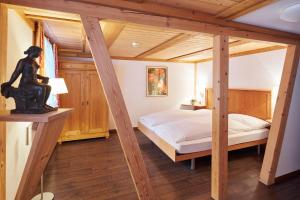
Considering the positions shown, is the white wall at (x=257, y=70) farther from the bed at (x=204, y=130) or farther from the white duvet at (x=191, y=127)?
the white duvet at (x=191, y=127)

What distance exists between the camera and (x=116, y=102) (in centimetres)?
152

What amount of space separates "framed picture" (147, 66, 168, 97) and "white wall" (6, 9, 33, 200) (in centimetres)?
386

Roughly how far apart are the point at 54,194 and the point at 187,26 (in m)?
2.61

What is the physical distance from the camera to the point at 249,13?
1.79 metres

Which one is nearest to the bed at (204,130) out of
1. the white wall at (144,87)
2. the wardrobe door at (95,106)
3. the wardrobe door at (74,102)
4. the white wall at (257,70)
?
the white wall at (257,70)

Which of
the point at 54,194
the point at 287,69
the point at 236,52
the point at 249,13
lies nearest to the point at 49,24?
the point at 54,194

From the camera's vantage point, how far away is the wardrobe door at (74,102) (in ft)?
13.4

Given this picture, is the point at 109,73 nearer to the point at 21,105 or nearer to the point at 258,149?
the point at 21,105

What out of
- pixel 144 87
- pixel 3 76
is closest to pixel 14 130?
pixel 3 76

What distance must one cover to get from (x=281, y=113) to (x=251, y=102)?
1822 millimetres

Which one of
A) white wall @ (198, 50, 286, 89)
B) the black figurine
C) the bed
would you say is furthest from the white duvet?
the black figurine

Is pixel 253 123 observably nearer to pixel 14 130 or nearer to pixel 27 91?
pixel 27 91

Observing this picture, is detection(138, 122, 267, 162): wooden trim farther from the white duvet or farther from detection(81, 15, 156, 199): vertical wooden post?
detection(81, 15, 156, 199): vertical wooden post

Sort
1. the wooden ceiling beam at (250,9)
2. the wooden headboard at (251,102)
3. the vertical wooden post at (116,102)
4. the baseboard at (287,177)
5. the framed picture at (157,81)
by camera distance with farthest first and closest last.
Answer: the framed picture at (157,81), the wooden headboard at (251,102), the baseboard at (287,177), the wooden ceiling beam at (250,9), the vertical wooden post at (116,102)
